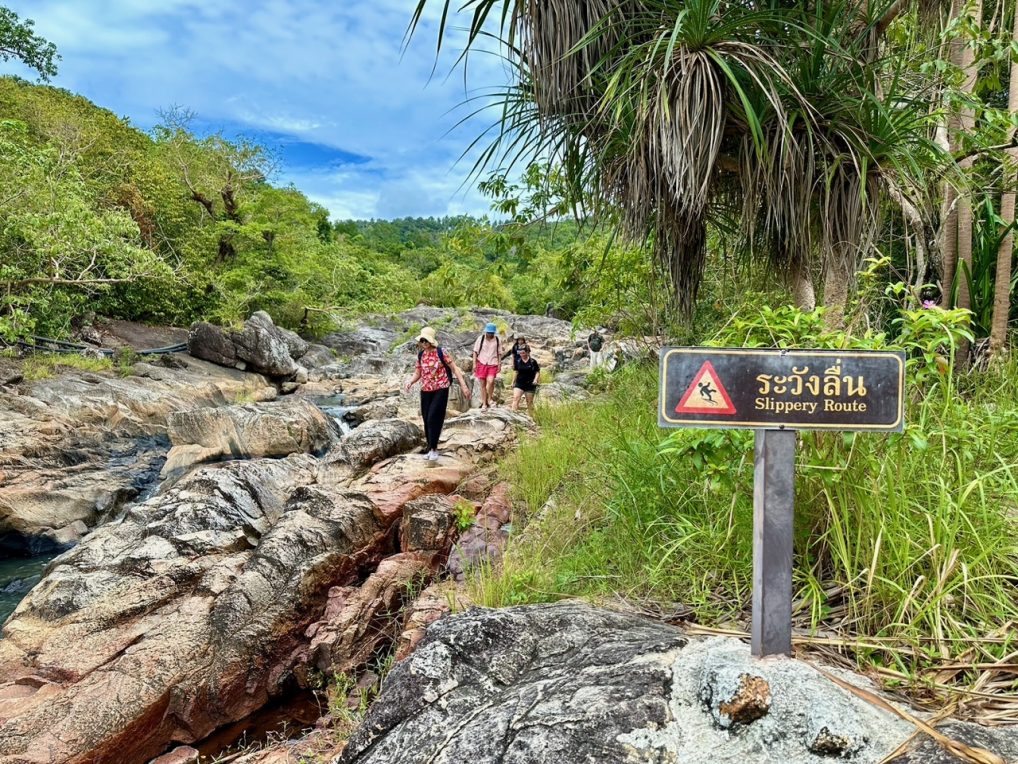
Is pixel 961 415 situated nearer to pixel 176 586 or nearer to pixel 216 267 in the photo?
pixel 176 586

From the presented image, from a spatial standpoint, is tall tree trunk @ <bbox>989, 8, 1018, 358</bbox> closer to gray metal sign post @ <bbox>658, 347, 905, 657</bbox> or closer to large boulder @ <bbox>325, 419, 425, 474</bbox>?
gray metal sign post @ <bbox>658, 347, 905, 657</bbox>

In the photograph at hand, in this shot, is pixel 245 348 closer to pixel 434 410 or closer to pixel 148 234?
pixel 148 234

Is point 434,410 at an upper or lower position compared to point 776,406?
lower

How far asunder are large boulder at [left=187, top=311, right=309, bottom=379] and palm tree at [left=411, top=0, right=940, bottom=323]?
48.7 feet

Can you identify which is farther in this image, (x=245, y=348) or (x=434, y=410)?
(x=245, y=348)

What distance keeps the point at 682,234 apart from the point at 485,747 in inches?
135

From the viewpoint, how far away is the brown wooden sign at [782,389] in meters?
1.91

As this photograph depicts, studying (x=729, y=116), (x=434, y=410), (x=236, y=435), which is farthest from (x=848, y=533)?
(x=236, y=435)

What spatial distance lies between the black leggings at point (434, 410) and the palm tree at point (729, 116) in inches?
121

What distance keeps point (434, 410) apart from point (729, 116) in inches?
159

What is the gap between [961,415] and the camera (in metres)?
2.37

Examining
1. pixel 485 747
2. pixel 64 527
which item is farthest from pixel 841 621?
pixel 64 527

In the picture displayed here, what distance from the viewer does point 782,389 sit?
1929mm

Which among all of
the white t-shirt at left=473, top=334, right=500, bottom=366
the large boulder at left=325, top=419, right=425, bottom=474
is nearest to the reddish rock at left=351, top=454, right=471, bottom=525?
the large boulder at left=325, top=419, right=425, bottom=474
